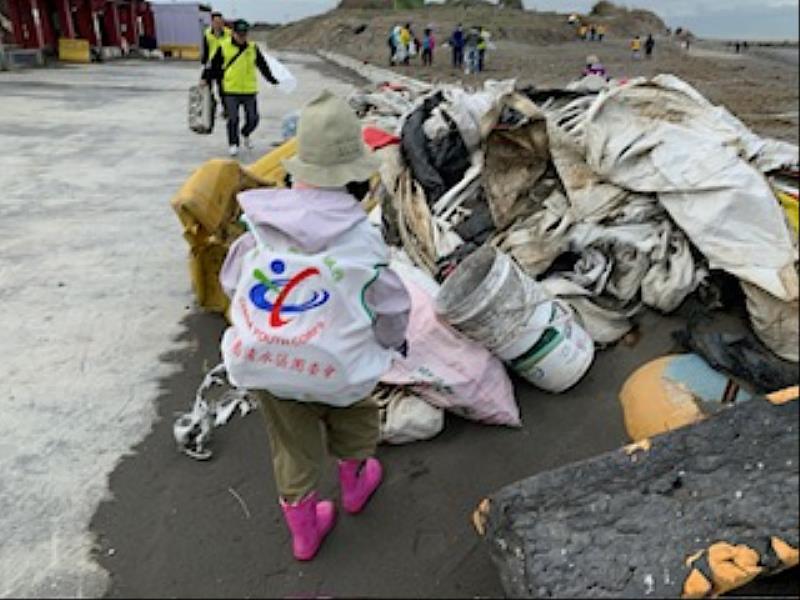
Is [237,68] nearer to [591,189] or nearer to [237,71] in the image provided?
[237,71]

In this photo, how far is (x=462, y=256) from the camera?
3.22m

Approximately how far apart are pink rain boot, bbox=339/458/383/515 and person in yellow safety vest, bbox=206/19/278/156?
19.8ft

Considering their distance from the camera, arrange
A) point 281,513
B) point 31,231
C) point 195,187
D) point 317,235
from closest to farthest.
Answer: point 317,235, point 281,513, point 195,187, point 31,231

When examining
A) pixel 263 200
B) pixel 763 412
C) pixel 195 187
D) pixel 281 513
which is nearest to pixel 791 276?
pixel 763 412

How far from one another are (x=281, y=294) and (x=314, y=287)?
88 mm

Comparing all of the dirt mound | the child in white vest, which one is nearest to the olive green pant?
the child in white vest

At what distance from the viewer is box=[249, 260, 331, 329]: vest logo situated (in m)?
1.74

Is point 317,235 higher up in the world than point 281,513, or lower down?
higher up

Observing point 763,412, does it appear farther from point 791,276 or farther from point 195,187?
point 195,187

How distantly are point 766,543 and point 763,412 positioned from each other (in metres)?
0.29

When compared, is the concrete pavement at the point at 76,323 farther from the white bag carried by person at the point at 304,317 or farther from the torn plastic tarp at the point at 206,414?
the white bag carried by person at the point at 304,317

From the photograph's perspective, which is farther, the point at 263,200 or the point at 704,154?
the point at 704,154

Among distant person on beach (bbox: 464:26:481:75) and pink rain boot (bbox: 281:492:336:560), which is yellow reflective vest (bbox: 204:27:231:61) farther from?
distant person on beach (bbox: 464:26:481:75)

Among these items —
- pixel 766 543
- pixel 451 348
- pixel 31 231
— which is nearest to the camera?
pixel 766 543
